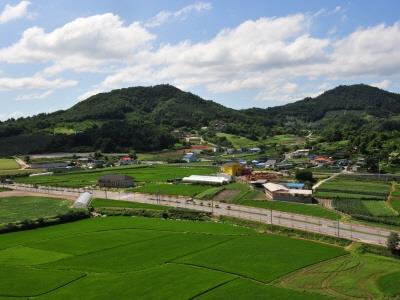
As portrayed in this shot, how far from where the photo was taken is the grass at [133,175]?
97062 mm

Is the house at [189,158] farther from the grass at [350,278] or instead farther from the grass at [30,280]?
the grass at [30,280]

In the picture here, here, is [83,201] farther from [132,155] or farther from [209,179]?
[132,155]

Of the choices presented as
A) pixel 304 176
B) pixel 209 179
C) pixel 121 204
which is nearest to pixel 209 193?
pixel 209 179

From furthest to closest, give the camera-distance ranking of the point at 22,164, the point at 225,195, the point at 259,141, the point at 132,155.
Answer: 1. the point at 259,141
2. the point at 132,155
3. the point at 22,164
4. the point at 225,195

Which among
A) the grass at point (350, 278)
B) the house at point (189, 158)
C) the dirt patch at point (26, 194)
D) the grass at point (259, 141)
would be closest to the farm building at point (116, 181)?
the dirt patch at point (26, 194)

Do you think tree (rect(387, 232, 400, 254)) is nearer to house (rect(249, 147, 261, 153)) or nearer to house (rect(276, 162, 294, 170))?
house (rect(276, 162, 294, 170))

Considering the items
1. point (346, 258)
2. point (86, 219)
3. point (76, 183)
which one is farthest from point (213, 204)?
point (76, 183)

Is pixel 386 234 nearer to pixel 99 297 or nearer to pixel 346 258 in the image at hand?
pixel 346 258

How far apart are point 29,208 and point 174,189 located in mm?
25474

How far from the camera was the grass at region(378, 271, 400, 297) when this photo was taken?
3203 cm

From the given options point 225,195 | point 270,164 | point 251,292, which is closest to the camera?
point 251,292

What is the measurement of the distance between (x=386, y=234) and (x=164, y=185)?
47.4 meters

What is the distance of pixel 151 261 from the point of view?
130ft

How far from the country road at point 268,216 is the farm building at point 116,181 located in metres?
5.84
